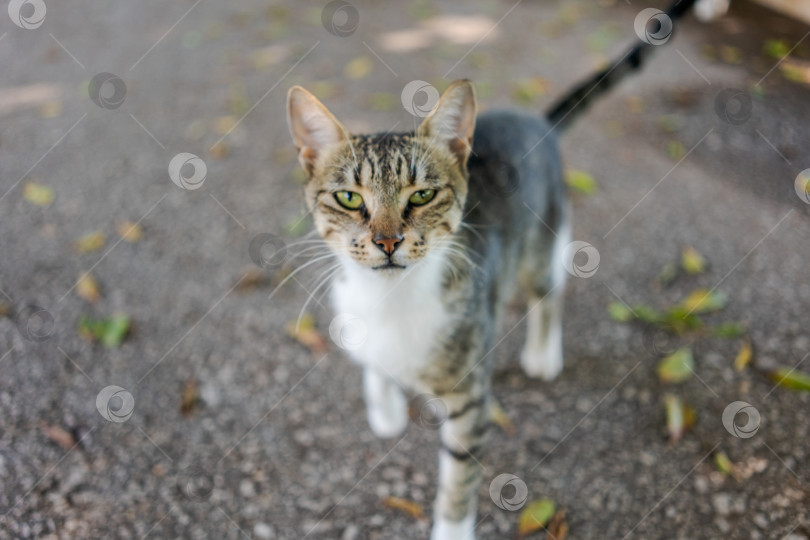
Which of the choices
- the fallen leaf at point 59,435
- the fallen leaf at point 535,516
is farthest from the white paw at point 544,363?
the fallen leaf at point 59,435

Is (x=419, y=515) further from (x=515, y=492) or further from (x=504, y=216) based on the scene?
(x=504, y=216)

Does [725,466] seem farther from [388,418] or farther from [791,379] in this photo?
[388,418]

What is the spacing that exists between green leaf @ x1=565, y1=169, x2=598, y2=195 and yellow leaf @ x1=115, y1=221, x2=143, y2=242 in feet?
10.8

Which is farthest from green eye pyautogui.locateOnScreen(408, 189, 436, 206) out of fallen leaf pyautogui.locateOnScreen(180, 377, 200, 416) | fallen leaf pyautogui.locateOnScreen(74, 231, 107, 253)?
fallen leaf pyautogui.locateOnScreen(74, 231, 107, 253)

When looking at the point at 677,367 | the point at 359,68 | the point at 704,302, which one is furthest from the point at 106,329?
the point at 359,68

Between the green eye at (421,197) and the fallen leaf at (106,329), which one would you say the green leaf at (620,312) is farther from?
the fallen leaf at (106,329)

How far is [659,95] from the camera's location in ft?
17.4

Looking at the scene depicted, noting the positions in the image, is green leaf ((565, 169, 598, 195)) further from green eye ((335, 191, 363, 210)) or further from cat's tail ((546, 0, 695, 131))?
green eye ((335, 191, 363, 210))

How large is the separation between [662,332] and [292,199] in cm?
280

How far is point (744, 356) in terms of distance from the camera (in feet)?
10.0

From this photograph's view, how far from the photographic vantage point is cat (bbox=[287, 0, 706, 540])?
1.95m

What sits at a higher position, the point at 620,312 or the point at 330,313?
the point at 330,313

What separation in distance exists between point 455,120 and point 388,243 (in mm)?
516

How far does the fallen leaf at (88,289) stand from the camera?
352 centimetres
